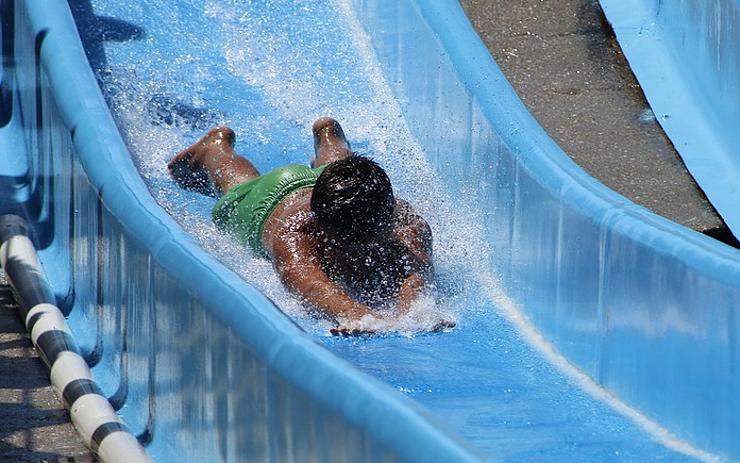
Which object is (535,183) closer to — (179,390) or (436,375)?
(436,375)

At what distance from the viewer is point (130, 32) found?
5.87 m

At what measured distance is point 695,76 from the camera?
5820mm

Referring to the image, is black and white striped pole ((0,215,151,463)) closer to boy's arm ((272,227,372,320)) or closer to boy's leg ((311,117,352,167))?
boy's arm ((272,227,372,320))

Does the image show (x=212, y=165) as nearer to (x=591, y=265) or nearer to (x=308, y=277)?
(x=308, y=277)

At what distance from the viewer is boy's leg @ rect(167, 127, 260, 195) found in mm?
4734

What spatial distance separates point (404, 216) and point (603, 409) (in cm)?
95

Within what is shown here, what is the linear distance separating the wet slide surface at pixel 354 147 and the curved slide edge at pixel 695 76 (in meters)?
1.24

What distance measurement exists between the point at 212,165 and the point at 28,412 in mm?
1629

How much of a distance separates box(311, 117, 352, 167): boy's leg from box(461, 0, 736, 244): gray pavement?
44.5 inches

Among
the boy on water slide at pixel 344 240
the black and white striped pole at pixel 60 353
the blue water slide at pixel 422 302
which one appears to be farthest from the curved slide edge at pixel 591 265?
the black and white striped pole at pixel 60 353

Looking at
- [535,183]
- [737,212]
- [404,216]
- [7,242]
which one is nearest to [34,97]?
[7,242]

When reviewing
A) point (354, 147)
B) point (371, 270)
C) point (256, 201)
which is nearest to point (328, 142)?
point (354, 147)

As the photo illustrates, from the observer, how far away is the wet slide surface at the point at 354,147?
3412 millimetres

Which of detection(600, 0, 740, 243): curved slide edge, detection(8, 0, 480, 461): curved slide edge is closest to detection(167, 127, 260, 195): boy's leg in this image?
detection(8, 0, 480, 461): curved slide edge
